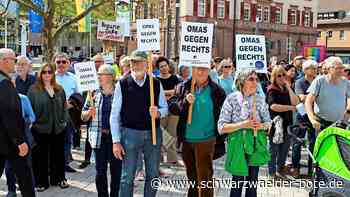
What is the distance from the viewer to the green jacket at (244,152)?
586 centimetres

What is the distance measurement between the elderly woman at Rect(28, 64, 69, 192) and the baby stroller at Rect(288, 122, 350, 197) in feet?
12.5

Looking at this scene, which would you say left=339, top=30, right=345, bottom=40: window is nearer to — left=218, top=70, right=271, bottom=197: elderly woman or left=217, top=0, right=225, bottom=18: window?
left=217, top=0, right=225, bottom=18: window

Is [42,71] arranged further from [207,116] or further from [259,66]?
[259,66]

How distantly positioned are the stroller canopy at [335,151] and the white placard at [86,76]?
11.3 ft

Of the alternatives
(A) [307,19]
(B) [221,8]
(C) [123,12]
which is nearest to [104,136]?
(C) [123,12]

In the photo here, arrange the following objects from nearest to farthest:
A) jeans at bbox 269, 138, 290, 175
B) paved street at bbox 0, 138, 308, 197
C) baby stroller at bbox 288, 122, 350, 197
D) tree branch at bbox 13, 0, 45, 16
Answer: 1. baby stroller at bbox 288, 122, 350, 197
2. paved street at bbox 0, 138, 308, 197
3. jeans at bbox 269, 138, 290, 175
4. tree branch at bbox 13, 0, 45, 16

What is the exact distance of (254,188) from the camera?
5.97 m

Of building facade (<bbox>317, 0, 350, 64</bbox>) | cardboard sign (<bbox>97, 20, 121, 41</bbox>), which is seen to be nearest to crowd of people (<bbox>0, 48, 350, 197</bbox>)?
cardboard sign (<bbox>97, 20, 121, 41</bbox>)

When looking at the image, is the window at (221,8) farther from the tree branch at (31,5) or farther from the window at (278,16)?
the tree branch at (31,5)

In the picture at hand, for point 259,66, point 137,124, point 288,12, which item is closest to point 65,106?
point 137,124

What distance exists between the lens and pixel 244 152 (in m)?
5.88

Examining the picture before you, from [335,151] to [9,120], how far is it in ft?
11.6

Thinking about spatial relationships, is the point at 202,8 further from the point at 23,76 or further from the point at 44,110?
the point at 44,110

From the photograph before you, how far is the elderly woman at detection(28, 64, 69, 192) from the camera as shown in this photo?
24.3 ft
